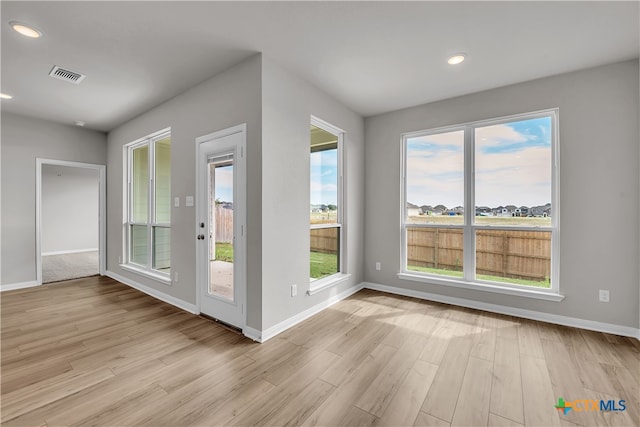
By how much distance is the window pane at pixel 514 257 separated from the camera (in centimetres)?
318

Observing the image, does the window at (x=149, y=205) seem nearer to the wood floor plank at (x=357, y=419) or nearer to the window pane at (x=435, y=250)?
the wood floor plank at (x=357, y=419)

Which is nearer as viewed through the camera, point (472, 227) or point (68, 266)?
point (472, 227)

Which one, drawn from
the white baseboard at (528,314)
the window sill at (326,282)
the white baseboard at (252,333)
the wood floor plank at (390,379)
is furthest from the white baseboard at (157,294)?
the white baseboard at (528,314)

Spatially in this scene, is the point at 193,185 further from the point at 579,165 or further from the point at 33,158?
the point at 579,165

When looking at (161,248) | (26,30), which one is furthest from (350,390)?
(26,30)

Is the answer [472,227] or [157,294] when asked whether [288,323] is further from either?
[472,227]

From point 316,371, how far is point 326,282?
1.53 meters

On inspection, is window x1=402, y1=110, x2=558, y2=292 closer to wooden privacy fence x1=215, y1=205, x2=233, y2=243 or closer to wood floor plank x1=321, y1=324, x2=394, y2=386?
wood floor plank x1=321, y1=324, x2=394, y2=386

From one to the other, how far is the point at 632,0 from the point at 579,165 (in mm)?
1519

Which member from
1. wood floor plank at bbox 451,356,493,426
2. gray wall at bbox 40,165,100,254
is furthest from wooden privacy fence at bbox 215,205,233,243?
gray wall at bbox 40,165,100,254

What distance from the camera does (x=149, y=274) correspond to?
4.14m

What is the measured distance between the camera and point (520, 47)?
98.0 inches

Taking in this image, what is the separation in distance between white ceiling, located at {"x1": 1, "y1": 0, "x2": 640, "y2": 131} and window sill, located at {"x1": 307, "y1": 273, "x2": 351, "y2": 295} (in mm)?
2486

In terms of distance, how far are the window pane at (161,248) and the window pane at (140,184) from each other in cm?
52
